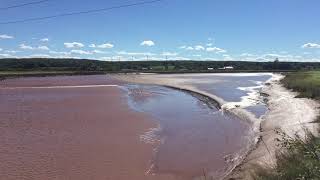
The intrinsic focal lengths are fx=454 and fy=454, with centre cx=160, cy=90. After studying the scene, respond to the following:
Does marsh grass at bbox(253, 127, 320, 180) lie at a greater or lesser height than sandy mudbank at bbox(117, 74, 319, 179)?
greater

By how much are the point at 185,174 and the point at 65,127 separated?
1111cm

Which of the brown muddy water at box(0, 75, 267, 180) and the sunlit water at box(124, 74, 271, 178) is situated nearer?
the brown muddy water at box(0, 75, 267, 180)

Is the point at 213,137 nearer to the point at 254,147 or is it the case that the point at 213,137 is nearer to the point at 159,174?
the point at 254,147

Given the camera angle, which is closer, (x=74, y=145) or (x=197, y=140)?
(x=74, y=145)

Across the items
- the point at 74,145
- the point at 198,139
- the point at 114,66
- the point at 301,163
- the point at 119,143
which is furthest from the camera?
the point at 114,66

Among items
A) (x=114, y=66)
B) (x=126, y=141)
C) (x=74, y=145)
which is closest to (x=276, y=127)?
(x=126, y=141)

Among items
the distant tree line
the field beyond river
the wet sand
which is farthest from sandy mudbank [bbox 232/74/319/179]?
the distant tree line

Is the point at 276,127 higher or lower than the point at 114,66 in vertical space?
higher

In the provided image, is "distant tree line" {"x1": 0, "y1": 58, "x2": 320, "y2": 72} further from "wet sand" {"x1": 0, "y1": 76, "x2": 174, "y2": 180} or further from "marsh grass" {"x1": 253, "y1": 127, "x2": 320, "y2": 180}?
"marsh grass" {"x1": 253, "y1": 127, "x2": 320, "y2": 180}

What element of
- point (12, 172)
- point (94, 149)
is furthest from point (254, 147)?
point (12, 172)

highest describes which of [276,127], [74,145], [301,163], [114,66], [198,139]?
[301,163]

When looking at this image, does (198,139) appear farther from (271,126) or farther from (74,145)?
(74,145)

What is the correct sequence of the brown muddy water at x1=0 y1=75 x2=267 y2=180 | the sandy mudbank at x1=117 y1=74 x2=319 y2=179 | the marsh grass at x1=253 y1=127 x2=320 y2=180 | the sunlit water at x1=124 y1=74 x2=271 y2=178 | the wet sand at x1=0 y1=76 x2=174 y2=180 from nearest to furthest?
the marsh grass at x1=253 y1=127 x2=320 y2=180 → the sandy mudbank at x1=117 y1=74 x2=319 y2=179 → the wet sand at x1=0 y1=76 x2=174 y2=180 → the brown muddy water at x1=0 y1=75 x2=267 y2=180 → the sunlit water at x1=124 y1=74 x2=271 y2=178

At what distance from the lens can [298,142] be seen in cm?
800
